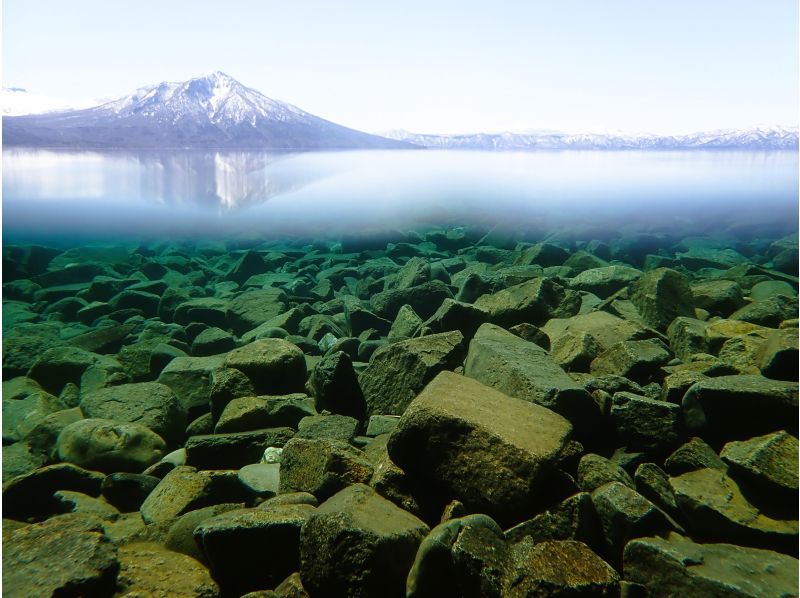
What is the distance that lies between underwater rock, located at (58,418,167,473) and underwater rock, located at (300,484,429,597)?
1453mm

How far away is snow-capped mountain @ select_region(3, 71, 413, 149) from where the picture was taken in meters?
5.81

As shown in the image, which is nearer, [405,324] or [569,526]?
[569,526]

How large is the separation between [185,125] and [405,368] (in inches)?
297

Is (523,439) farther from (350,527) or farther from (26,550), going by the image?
(26,550)

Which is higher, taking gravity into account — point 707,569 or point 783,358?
point 783,358

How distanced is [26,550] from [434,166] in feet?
28.8

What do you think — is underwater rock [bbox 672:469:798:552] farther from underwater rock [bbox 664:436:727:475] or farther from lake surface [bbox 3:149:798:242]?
lake surface [bbox 3:149:798:242]

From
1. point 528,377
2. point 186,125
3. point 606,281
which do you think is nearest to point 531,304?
point 606,281

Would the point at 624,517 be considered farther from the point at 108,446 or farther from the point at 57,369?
the point at 57,369

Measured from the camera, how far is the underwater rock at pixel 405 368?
2.51 meters

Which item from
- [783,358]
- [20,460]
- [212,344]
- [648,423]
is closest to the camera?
[648,423]

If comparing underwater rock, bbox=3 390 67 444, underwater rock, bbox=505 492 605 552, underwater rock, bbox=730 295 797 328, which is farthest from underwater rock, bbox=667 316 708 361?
underwater rock, bbox=3 390 67 444

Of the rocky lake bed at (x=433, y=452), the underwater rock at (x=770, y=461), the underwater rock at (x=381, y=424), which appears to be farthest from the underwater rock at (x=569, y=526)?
the underwater rock at (x=381, y=424)

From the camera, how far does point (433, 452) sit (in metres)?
1.67
